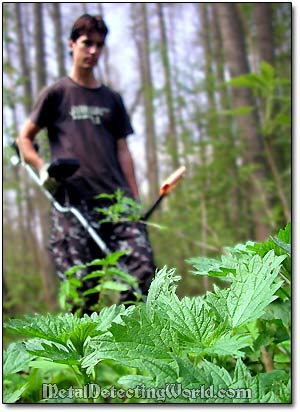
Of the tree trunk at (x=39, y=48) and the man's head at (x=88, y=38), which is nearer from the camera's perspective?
the man's head at (x=88, y=38)

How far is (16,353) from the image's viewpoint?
82 centimetres

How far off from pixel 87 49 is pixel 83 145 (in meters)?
0.45

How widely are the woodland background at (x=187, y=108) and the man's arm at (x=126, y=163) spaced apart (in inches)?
16.4

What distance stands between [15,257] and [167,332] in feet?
37.5

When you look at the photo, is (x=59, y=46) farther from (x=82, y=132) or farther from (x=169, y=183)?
(x=169, y=183)

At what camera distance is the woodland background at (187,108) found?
3.69 m

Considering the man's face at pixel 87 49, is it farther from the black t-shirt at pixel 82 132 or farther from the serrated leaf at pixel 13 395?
the serrated leaf at pixel 13 395

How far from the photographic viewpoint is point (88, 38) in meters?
2.04

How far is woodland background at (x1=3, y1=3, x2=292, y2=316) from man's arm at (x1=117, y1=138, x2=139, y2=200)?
1.37 ft

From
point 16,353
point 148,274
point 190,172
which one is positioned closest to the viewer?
point 16,353

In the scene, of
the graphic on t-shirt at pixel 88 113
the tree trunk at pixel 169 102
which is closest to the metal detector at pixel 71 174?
the graphic on t-shirt at pixel 88 113

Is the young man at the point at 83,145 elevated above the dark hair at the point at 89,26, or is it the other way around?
the dark hair at the point at 89,26

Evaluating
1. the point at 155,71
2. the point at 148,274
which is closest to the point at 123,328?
the point at 148,274

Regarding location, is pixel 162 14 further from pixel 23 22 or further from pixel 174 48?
pixel 23 22
